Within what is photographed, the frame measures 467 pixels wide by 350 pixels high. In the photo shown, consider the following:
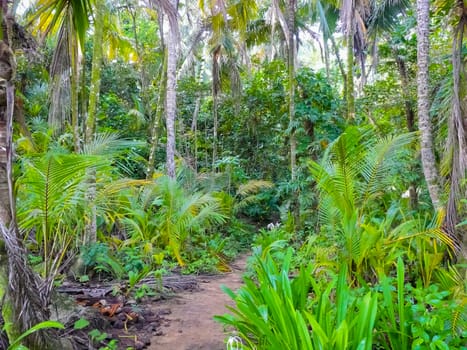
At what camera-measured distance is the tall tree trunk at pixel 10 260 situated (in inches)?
76.1

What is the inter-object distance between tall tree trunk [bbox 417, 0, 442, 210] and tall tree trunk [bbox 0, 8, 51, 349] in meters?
3.80

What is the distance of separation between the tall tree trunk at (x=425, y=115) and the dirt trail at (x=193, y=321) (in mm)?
2556

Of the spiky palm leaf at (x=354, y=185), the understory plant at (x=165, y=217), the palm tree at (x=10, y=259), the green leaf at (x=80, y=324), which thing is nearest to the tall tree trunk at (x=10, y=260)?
the palm tree at (x=10, y=259)

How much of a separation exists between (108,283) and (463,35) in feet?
14.4

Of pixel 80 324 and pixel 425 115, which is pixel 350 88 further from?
pixel 80 324

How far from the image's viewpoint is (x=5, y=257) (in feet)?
6.56

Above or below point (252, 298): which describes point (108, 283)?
below

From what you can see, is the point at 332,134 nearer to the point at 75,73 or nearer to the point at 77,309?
the point at 75,73

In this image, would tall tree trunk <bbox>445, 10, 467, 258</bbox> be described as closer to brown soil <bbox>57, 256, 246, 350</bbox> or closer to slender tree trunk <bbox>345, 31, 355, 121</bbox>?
brown soil <bbox>57, 256, 246, 350</bbox>

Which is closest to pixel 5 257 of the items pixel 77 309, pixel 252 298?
pixel 77 309

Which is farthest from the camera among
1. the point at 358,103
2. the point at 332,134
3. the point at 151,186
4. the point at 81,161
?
the point at 358,103

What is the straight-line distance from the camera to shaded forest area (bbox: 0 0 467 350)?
2.12m

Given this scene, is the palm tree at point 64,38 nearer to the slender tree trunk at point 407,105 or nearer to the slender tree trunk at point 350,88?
the slender tree trunk at point 350,88

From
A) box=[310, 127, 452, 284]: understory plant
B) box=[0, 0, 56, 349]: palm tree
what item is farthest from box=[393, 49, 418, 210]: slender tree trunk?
box=[0, 0, 56, 349]: palm tree
